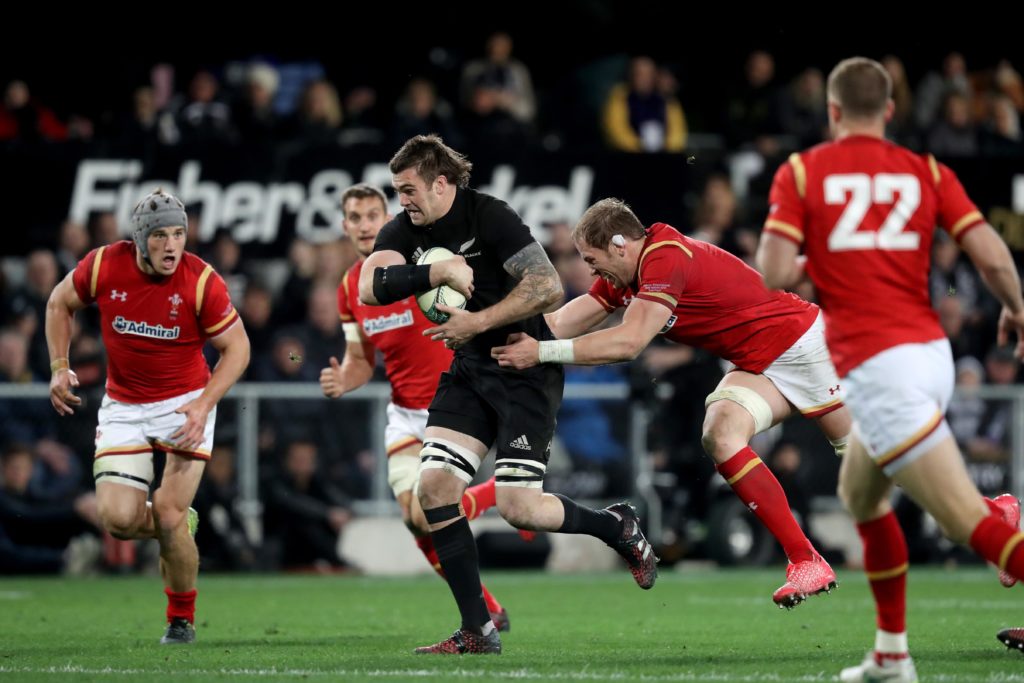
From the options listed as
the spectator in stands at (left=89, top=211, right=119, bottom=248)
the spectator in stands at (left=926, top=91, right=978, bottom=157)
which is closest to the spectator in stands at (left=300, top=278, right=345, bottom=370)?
the spectator in stands at (left=89, top=211, right=119, bottom=248)

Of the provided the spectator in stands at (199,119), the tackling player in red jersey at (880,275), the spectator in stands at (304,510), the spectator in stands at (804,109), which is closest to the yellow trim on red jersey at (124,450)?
the tackling player in red jersey at (880,275)

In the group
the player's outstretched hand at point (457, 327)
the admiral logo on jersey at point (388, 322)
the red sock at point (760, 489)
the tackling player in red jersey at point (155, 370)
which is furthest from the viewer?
the admiral logo on jersey at point (388, 322)

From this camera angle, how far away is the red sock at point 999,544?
638 centimetres

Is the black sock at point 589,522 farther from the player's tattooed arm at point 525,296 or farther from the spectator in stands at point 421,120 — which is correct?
the spectator in stands at point 421,120

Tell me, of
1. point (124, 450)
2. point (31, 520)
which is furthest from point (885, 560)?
point (31, 520)

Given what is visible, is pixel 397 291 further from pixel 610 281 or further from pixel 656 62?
pixel 656 62

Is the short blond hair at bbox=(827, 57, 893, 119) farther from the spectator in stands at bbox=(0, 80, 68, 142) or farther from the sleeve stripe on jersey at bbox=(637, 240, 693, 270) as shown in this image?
the spectator in stands at bbox=(0, 80, 68, 142)

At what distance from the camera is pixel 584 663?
7934 millimetres

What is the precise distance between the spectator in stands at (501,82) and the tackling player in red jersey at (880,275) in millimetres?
11319

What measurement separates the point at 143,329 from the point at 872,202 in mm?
4613

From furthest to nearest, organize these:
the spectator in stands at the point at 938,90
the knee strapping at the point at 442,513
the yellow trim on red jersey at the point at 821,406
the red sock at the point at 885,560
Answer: the spectator in stands at the point at 938,90 < the yellow trim on red jersey at the point at 821,406 < the knee strapping at the point at 442,513 < the red sock at the point at 885,560

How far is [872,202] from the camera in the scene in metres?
6.52

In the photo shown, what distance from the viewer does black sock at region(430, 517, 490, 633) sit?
822cm

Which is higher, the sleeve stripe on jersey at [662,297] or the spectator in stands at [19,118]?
the spectator in stands at [19,118]
